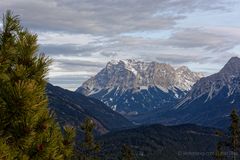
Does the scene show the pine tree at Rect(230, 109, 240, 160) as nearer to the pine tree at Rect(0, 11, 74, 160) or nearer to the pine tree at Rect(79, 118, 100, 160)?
the pine tree at Rect(79, 118, 100, 160)

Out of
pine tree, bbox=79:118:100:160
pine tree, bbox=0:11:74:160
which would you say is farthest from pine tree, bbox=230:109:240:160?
pine tree, bbox=0:11:74:160

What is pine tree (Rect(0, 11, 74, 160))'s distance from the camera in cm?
1233

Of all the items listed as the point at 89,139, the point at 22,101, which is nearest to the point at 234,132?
the point at 89,139

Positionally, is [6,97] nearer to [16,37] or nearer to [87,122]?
[16,37]

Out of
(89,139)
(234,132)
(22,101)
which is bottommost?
(89,139)

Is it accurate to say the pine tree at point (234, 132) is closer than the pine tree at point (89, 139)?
No

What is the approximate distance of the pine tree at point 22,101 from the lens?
12.3 m

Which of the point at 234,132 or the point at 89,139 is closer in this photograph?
the point at 89,139

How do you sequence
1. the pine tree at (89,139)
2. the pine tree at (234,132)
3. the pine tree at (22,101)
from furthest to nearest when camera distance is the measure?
the pine tree at (234,132) < the pine tree at (89,139) < the pine tree at (22,101)

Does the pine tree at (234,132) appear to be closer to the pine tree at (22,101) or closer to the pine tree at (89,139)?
the pine tree at (89,139)

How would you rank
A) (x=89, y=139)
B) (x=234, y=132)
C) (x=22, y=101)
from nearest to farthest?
(x=22, y=101), (x=89, y=139), (x=234, y=132)

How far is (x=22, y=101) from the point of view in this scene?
1220 centimetres

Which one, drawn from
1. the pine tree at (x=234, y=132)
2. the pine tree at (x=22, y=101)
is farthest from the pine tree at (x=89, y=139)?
the pine tree at (x=22, y=101)

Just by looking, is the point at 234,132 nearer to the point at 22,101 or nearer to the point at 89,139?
the point at 89,139
